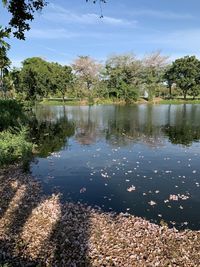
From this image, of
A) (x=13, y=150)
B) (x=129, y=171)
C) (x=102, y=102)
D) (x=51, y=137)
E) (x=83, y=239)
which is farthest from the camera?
(x=102, y=102)

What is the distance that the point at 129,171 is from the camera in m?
20.2

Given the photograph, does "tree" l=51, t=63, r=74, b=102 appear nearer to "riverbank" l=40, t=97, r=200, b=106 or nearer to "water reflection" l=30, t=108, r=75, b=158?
"riverbank" l=40, t=97, r=200, b=106

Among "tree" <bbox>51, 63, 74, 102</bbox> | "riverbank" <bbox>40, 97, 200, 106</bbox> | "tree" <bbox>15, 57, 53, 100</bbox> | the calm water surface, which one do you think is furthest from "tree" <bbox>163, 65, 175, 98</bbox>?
the calm water surface

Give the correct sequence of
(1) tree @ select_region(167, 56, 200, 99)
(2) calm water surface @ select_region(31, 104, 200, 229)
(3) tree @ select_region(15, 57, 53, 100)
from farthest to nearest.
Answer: (1) tree @ select_region(167, 56, 200, 99) → (3) tree @ select_region(15, 57, 53, 100) → (2) calm water surface @ select_region(31, 104, 200, 229)

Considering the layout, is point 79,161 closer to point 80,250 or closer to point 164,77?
point 80,250

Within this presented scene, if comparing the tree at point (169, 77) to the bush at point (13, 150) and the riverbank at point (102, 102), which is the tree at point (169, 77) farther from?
the bush at point (13, 150)

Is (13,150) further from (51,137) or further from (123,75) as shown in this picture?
(123,75)

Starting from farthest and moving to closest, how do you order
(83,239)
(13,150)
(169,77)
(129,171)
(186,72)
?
(169,77), (186,72), (13,150), (129,171), (83,239)

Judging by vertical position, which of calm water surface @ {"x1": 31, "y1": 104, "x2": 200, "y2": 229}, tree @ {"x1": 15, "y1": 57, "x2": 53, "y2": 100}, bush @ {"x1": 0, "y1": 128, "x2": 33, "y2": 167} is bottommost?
calm water surface @ {"x1": 31, "y1": 104, "x2": 200, "y2": 229}

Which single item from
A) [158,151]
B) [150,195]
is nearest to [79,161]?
[158,151]

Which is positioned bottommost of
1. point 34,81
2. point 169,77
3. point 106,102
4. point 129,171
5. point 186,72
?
point 129,171

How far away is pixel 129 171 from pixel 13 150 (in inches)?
360

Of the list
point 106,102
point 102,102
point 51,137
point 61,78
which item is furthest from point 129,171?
point 61,78

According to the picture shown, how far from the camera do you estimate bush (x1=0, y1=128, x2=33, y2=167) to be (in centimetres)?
2161
